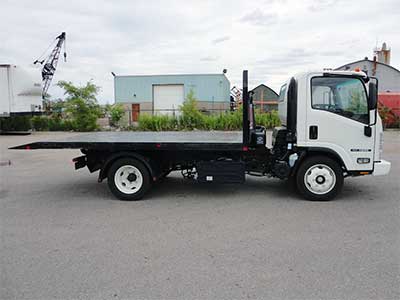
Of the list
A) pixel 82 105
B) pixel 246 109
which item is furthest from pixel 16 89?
pixel 246 109

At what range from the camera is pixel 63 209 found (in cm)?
628

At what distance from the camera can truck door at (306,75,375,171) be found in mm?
6402

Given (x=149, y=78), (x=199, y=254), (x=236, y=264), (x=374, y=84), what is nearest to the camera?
(x=236, y=264)

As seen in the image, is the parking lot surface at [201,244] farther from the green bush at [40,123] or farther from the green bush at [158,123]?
the green bush at [40,123]

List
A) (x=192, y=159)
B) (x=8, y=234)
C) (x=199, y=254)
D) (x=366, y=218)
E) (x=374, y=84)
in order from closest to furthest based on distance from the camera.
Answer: (x=199, y=254), (x=8, y=234), (x=366, y=218), (x=374, y=84), (x=192, y=159)

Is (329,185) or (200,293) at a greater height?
(329,185)

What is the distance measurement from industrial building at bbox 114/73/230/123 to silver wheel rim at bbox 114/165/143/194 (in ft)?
99.4

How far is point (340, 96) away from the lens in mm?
6398

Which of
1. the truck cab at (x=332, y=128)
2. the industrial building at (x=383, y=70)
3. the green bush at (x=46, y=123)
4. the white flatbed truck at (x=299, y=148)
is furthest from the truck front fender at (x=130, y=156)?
the industrial building at (x=383, y=70)

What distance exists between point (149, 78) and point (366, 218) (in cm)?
3350

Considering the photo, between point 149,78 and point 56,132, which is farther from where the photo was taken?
point 149,78

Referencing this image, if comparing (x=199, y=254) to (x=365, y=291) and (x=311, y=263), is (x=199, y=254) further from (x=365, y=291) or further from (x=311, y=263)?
(x=365, y=291)

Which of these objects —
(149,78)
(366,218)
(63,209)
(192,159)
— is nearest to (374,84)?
(366,218)

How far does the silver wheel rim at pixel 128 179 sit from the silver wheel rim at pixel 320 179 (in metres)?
3.08
